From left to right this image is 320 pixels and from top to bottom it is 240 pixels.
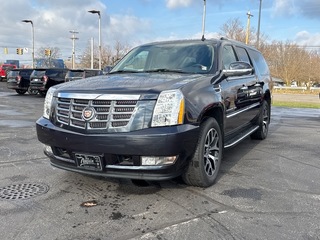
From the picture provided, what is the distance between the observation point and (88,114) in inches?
134

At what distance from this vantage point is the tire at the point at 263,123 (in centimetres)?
679

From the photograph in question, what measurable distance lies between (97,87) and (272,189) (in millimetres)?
2464

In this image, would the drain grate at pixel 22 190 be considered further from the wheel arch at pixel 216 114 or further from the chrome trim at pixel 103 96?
the wheel arch at pixel 216 114

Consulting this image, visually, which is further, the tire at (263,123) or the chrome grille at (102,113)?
the tire at (263,123)

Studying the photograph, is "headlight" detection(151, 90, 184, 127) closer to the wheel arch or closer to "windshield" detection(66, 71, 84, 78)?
the wheel arch

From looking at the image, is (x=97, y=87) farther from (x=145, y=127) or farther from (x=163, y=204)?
(x=163, y=204)

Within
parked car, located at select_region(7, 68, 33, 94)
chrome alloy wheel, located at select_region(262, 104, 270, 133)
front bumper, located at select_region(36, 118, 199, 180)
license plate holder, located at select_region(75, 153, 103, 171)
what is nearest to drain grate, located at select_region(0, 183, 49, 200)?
front bumper, located at select_region(36, 118, 199, 180)

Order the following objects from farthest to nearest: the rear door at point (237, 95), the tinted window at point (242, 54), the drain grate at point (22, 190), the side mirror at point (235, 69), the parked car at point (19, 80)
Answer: the parked car at point (19, 80), the tinted window at point (242, 54), the rear door at point (237, 95), the side mirror at point (235, 69), the drain grate at point (22, 190)

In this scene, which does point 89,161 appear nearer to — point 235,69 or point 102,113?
point 102,113

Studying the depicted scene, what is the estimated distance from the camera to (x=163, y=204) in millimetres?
3506

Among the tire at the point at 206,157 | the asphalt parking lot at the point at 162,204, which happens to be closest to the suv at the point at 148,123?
the tire at the point at 206,157

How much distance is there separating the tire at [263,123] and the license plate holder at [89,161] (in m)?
4.18

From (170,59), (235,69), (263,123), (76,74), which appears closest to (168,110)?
(235,69)

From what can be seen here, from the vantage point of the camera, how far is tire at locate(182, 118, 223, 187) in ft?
12.2
